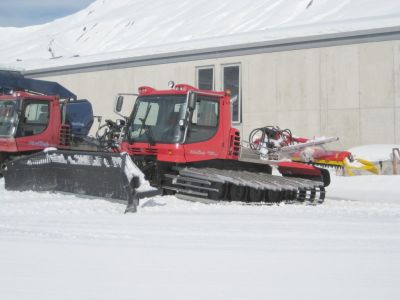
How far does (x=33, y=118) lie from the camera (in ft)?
45.0

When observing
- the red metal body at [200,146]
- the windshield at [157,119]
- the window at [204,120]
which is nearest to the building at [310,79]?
the red metal body at [200,146]

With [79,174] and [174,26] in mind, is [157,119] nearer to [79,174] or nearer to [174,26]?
[79,174]

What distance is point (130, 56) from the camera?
2311 cm

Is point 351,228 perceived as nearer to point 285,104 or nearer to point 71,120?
point 71,120

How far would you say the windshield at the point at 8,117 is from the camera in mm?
13469

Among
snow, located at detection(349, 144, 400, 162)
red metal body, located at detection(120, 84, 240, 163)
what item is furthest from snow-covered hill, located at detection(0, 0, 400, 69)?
red metal body, located at detection(120, 84, 240, 163)

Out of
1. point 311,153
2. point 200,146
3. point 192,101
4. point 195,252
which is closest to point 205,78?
point 311,153

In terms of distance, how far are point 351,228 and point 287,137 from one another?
8.58 metres

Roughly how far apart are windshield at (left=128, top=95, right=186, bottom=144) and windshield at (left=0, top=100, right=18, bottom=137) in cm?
444

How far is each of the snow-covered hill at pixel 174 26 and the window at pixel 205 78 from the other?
942 mm

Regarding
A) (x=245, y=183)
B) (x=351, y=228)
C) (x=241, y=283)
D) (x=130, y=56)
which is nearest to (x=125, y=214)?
(x=245, y=183)

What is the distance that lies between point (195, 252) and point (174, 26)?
3438 cm

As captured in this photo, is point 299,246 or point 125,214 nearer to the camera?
point 299,246

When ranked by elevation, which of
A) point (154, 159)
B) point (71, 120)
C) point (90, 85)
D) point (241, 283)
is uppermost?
point (90, 85)
